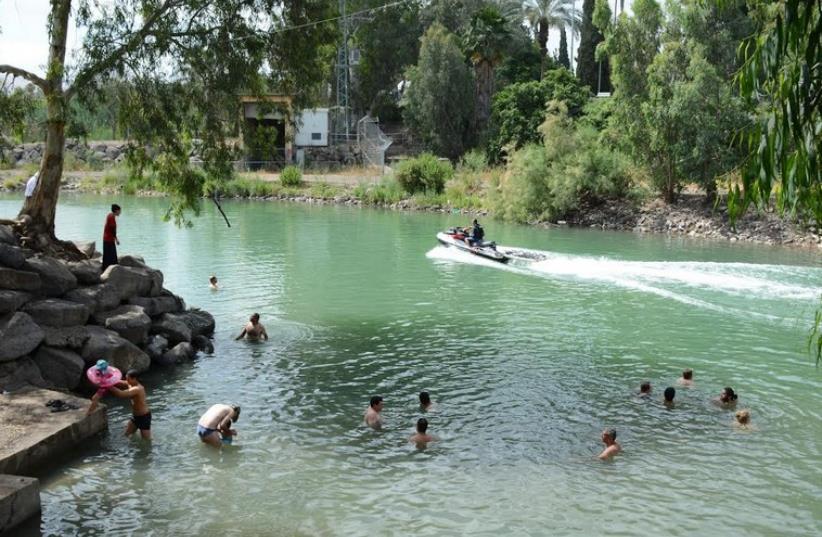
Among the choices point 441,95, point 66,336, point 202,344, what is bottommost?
point 202,344

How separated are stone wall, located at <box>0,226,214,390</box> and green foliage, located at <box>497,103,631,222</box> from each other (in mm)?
31490

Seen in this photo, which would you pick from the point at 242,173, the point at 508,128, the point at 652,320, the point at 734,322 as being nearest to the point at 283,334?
the point at 652,320

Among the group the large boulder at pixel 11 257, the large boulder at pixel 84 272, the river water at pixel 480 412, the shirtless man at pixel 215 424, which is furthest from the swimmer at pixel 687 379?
the large boulder at pixel 11 257

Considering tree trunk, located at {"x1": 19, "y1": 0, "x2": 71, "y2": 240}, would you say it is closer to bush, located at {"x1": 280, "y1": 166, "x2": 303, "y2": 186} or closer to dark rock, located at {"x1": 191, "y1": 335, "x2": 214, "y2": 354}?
dark rock, located at {"x1": 191, "y1": 335, "x2": 214, "y2": 354}

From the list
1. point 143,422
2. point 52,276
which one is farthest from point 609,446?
point 52,276

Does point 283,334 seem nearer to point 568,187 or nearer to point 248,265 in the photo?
point 248,265

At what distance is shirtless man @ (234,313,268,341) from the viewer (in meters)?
20.2

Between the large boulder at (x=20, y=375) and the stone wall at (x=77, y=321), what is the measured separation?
0.02m

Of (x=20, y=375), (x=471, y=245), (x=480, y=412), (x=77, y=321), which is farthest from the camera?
(x=471, y=245)

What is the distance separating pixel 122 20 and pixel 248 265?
49.1ft

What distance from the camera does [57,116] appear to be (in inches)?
739

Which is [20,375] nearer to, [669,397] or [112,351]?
[112,351]

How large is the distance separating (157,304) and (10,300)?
4214 millimetres

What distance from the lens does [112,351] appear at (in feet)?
54.7
